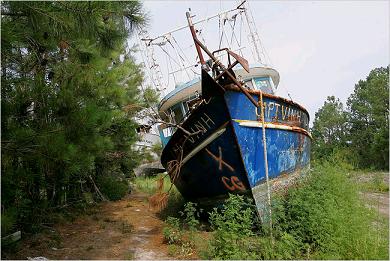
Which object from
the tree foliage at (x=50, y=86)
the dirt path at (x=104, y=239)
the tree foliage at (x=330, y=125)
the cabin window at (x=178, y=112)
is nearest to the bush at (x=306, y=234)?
the dirt path at (x=104, y=239)

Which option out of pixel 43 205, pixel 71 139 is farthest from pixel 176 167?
pixel 71 139

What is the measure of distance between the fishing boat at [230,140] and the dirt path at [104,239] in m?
1.18

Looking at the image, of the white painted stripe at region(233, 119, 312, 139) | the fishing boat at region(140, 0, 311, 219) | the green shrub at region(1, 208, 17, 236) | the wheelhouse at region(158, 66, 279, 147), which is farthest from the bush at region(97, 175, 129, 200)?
the green shrub at region(1, 208, 17, 236)

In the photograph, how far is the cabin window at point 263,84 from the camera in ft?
23.9

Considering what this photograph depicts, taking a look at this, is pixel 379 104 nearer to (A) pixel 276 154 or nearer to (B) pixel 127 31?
(A) pixel 276 154

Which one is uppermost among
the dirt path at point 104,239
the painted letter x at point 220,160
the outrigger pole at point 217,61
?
the outrigger pole at point 217,61

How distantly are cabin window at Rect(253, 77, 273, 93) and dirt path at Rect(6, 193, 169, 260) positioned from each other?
344 centimetres

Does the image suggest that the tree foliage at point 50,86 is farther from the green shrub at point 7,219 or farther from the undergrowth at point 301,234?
the undergrowth at point 301,234

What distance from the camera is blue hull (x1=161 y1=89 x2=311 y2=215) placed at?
5312mm

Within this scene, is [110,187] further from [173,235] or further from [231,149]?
[231,149]

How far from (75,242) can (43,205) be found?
2.63 feet

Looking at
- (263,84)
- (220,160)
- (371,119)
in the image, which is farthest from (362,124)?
(220,160)

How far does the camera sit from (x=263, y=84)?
24.1 feet

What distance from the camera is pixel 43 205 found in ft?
18.5
